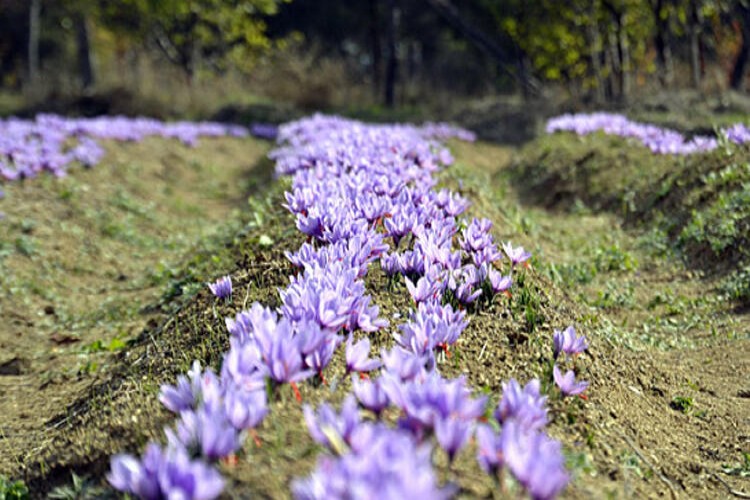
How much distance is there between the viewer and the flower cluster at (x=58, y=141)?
23.8 ft

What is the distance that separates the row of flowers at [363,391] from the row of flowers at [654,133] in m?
4.16

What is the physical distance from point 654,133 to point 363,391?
7493 mm

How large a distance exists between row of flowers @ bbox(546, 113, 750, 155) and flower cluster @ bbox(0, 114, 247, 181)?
600cm

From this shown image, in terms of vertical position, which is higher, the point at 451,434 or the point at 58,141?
the point at 451,434

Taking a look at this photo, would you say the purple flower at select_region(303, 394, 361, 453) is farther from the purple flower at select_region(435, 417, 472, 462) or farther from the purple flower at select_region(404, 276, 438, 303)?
the purple flower at select_region(404, 276, 438, 303)

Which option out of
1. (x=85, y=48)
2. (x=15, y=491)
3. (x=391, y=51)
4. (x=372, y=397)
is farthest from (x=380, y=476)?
(x=85, y=48)

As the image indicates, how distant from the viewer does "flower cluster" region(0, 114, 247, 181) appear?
7.26 m

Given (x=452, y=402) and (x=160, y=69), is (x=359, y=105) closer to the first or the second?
(x=160, y=69)

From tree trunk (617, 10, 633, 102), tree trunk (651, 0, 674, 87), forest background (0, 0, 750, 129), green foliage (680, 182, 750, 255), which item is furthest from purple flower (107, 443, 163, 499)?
tree trunk (651, 0, 674, 87)

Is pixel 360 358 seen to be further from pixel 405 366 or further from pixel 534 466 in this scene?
pixel 534 466

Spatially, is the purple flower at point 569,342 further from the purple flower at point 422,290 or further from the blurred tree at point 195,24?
the blurred tree at point 195,24

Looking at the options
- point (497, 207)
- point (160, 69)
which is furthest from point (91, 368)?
point (160, 69)

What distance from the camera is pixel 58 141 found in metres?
8.50

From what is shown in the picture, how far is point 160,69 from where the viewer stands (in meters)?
21.5
